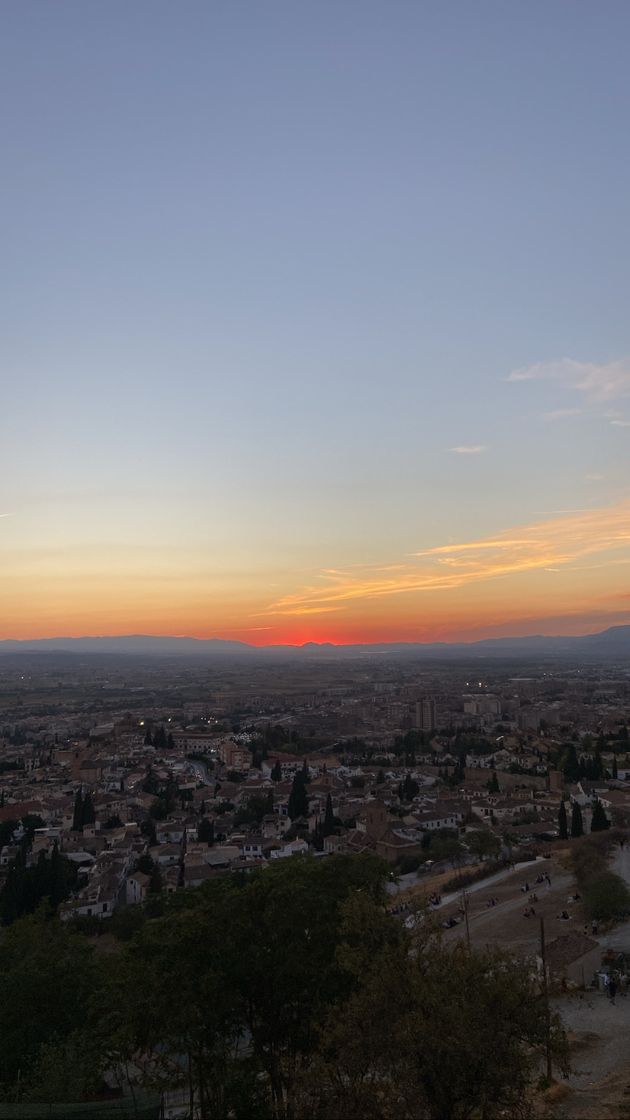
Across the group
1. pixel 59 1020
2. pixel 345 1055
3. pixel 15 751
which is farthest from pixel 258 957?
pixel 15 751

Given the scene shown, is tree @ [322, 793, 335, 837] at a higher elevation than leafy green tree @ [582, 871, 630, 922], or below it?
below

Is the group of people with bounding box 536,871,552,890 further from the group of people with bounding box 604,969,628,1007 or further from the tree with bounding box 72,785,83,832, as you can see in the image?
the tree with bounding box 72,785,83,832

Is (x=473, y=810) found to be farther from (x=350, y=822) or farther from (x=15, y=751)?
(x=15, y=751)

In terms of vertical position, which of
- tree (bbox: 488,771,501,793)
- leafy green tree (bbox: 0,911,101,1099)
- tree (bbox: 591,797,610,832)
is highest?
leafy green tree (bbox: 0,911,101,1099)

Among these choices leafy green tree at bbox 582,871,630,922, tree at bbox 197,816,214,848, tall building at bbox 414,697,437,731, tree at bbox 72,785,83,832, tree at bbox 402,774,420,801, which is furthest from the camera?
tall building at bbox 414,697,437,731

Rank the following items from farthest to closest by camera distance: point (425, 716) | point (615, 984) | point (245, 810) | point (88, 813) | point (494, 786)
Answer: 1. point (425, 716)
2. point (494, 786)
3. point (245, 810)
4. point (88, 813)
5. point (615, 984)

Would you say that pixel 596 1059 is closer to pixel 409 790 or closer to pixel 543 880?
pixel 543 880

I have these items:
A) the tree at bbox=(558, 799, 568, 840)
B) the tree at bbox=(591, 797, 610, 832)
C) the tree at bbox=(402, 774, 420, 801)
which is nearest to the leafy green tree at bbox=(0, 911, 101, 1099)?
the tree at bbox=(558, 799, 568, 840)

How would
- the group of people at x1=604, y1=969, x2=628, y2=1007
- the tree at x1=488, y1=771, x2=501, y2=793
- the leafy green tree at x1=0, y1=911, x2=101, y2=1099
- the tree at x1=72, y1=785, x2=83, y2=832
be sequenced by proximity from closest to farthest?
the leafy green tree at x1=0, y1=911, x2=101, y2=1099 < the group of people at x1=604, y1=969, x2=628, y2=1007 < the tree at x1=72, y1=785, x2=83, y2=832 < the tree at x1=488, y1=771, x2=501, y2=793

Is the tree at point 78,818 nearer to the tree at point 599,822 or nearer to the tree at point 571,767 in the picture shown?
the tree at point 599,822

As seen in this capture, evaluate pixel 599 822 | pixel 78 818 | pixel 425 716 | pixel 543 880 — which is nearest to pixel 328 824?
pixel 543 880

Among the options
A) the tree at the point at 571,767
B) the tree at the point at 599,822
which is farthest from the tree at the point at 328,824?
the tree at the point at 571,767
